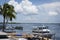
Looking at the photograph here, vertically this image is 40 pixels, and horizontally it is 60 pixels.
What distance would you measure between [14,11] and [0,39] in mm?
17459

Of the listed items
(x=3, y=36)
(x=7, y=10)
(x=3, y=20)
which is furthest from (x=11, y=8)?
(x=3, y=36)

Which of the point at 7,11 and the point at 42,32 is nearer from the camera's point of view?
the point at 7,11

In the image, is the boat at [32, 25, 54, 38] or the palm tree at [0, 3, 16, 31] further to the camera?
the palm tree at [0, 3, 16, 31]

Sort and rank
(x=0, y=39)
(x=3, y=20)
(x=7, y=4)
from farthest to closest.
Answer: (x=3, y=20)
(x=7, y=4)
(x=0, y=39)

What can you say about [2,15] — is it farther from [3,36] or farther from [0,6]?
[3,36]

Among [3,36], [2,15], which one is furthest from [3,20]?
[3,36]

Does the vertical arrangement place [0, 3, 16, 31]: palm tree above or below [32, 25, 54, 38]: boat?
above

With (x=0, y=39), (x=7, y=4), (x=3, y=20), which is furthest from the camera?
(x=3, y=20)

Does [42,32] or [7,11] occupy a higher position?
[7,11]

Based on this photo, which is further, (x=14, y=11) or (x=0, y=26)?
(x=0, y=26)

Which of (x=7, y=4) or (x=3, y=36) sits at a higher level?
(x=7, y=4)

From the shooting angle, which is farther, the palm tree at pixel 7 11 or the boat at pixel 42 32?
the palm tree at pixel 7 11

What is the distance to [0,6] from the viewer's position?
111 feet

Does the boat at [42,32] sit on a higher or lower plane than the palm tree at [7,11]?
lower
